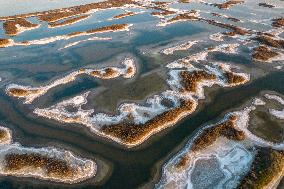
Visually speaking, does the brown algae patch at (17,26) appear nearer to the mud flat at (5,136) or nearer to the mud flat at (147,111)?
the mud flat at (147,111)

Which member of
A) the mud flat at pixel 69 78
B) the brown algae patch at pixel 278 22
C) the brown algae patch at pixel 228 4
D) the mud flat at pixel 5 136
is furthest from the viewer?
the brown algae patch at pixel 228 4

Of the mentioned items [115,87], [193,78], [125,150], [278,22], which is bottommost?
[125,150]

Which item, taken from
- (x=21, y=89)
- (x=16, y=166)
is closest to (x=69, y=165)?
(x=16, y=166)

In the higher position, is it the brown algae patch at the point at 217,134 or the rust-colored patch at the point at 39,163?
the brown algae patch at the point at 217,134

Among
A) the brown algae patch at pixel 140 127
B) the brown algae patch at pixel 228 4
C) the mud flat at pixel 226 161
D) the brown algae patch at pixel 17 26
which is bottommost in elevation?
the mud flat at pixel 226 161

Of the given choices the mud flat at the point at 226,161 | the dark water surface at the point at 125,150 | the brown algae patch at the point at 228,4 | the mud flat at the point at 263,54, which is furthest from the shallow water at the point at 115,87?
the brown algae patch at the point at 228,4

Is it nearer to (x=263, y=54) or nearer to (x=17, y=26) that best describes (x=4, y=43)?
(x=17, y=26)

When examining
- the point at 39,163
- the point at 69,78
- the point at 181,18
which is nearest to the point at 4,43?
the point at 69,78
